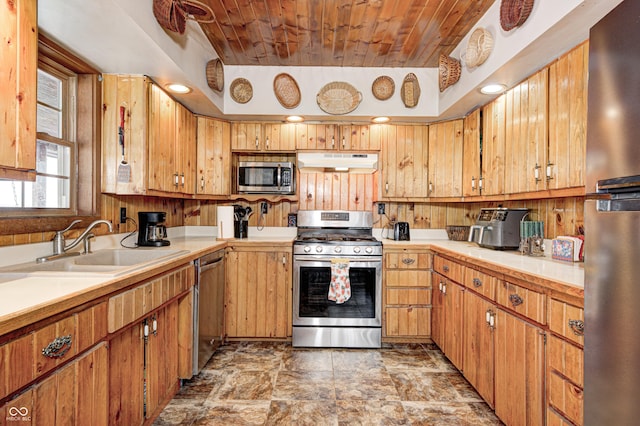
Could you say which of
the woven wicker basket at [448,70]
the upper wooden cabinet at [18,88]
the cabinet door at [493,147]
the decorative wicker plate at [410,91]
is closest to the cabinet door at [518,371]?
the cabinet door at [493,147]

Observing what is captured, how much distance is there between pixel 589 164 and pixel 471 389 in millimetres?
1948

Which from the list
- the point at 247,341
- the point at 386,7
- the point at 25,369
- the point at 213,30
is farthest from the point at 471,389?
the point at 213,30

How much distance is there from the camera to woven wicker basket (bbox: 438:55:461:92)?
280cm

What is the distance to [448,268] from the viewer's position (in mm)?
2773

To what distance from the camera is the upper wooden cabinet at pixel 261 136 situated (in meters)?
3.47

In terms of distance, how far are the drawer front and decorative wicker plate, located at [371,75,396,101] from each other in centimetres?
246

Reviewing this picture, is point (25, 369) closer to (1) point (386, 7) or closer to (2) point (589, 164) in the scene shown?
(2) point (589, 164)

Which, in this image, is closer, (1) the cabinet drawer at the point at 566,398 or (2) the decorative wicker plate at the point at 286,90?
(1) the cabinet drawer at the point at 566,398

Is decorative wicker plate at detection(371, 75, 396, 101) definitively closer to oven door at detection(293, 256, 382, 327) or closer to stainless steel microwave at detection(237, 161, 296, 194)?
stainless steel microwave at detection(237, 161, 296, 194)

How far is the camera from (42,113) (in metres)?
2.04

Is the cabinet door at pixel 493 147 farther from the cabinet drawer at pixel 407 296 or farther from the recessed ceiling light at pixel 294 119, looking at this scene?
the recessed ceiling light at pixel 294 119

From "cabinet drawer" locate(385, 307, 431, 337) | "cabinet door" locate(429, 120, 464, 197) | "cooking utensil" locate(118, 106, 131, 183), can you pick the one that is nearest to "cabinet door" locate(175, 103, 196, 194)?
"cooking utensil" locate(118, 106, 131, 183)

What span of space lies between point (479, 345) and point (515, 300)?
579 mm

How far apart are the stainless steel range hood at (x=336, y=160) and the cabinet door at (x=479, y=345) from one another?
1.56 meters
